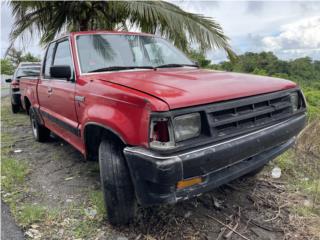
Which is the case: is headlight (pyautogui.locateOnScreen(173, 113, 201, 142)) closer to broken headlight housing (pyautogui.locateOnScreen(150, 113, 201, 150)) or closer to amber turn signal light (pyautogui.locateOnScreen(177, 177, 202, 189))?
broken headlight housing (pyautogui.locateOnScreen(150, 113, 201, 150))

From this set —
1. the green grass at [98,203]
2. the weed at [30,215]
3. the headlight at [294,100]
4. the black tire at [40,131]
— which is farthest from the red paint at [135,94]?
the black tire at [40,131]

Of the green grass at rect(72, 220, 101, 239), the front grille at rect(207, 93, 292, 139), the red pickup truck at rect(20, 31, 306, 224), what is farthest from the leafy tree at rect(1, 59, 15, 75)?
the front grille at rect(207, 93, 292, 139)

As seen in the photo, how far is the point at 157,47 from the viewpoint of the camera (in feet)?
14.1

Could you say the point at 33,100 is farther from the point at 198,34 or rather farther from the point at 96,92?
the point at 198,34

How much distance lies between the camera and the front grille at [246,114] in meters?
2.42

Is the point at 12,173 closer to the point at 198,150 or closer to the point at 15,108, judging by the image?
the point at 198,150

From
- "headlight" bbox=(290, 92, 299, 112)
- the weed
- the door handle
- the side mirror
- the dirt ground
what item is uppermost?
the side mirror

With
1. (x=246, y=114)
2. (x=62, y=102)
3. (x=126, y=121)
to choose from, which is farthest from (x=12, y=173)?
(x=246, y=114)

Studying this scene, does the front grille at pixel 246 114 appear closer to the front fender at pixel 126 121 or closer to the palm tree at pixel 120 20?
the front fender at pixel 126 121

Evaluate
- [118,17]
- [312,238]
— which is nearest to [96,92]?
[312,238]

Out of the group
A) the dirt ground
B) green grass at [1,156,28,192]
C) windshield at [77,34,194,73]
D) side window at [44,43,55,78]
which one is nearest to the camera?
the dirt ground

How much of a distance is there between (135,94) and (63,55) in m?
2.22

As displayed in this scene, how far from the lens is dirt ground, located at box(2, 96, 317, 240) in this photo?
9.17 feet

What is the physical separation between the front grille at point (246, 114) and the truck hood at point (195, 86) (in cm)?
7
